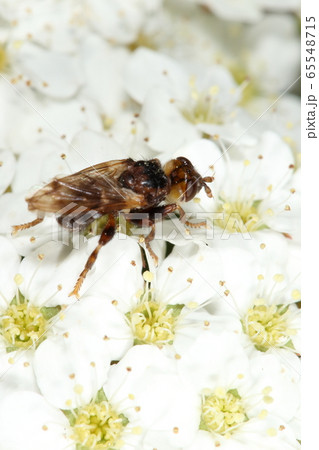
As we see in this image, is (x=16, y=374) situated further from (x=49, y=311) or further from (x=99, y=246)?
(x=99, y=246)

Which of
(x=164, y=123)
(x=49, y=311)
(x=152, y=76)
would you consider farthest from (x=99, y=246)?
(x=152, y=76)

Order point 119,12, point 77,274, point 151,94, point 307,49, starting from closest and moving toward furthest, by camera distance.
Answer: point 77,274 < point 307,49 < point 151,94 < point 119,12

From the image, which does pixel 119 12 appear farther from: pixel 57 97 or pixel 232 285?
pixel 232 285

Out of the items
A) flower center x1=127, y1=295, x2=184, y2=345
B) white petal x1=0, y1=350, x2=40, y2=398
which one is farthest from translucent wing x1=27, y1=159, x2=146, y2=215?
white petal x1=0, y1=350, x2=40, y2=398

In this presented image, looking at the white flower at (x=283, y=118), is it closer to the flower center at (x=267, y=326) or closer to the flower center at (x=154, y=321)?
the flower center at (x=267, y=326)

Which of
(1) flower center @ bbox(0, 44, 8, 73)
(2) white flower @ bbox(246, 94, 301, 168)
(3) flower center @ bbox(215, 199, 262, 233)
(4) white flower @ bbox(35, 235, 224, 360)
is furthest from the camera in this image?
(1) flower center @ bbox(0, 44, 8, 73)

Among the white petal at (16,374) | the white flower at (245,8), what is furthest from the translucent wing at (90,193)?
the white flower at (245,8)

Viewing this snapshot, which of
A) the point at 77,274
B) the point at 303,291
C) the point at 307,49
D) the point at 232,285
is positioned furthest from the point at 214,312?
the point at 307,49

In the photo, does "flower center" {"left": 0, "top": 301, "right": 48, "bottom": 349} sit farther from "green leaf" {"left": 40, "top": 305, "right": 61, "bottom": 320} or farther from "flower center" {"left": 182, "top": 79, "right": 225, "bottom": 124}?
"flower center" {"left": 182, "top": 79, "right": 225, "bottom": 124}
